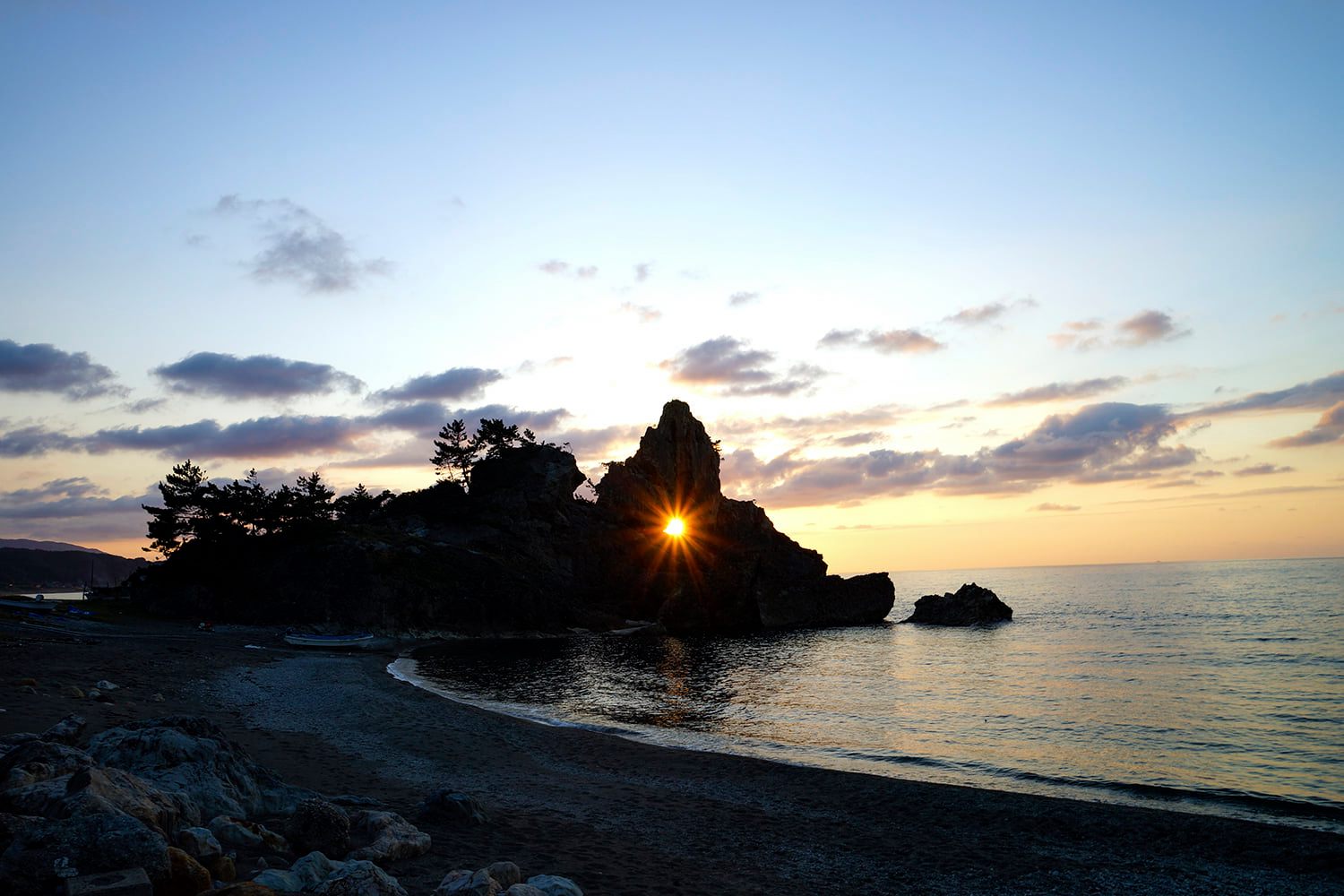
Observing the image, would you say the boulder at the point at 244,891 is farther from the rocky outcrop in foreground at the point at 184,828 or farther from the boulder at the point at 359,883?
the boulder at the point at 359,883

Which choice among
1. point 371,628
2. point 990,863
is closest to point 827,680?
point 990,863

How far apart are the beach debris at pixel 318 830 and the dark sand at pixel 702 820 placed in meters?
1.16

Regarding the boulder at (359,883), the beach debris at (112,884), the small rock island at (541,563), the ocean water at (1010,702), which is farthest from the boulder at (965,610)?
the beach debris at (112,884)

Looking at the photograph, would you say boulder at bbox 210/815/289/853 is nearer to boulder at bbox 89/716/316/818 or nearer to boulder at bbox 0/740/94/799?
boulder at bbox 89/716/316/818

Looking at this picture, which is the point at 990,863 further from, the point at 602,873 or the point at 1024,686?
the point at 1024,686

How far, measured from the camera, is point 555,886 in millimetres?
11867

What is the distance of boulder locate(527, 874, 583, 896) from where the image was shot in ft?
38.4

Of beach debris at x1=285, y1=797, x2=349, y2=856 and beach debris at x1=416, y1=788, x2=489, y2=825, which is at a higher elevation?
beach debris at x1=285, y1=797, x2=349, y2=856

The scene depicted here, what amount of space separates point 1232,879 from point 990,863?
517cm

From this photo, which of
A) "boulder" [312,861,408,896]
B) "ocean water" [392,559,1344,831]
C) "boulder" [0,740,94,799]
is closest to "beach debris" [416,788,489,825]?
"boulder" [0,740,94,799]

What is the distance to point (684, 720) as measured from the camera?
40125mm

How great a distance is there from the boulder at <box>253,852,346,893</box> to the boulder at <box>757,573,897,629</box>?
108463 mm

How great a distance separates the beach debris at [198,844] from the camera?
10.4 metres

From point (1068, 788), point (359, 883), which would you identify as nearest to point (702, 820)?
point (359, 883)
